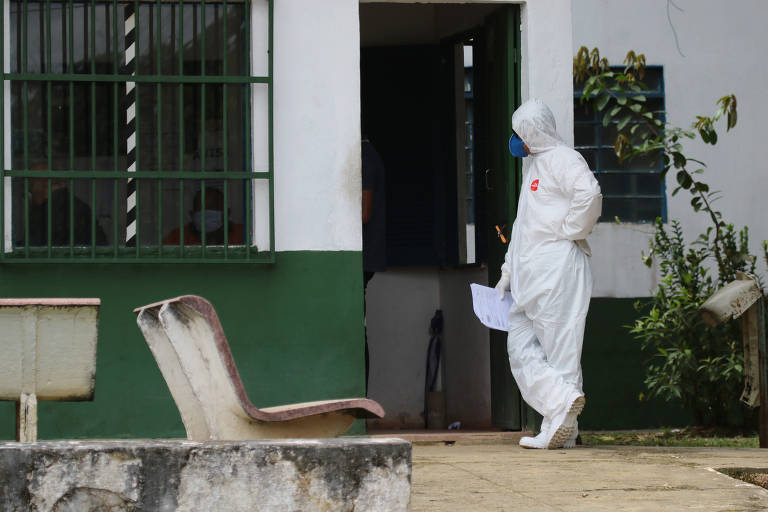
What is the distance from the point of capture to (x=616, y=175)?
1003cm

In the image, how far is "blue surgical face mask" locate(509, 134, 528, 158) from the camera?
7.36 meters

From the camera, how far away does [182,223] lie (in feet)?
24.2

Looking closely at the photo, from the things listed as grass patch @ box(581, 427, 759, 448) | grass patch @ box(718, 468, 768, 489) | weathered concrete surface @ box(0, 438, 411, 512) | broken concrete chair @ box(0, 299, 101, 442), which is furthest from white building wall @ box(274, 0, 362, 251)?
weathered concrete surface @ box(0, 438, 411, 512)

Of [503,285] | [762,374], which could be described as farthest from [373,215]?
[762,374]

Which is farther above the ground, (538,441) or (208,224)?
(208,224)

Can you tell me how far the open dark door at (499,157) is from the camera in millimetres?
7797

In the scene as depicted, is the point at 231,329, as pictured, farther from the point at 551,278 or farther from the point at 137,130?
the point at 551,278

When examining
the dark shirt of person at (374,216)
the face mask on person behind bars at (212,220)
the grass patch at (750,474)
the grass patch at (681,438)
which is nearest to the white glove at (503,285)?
the grass patch at (681,438)

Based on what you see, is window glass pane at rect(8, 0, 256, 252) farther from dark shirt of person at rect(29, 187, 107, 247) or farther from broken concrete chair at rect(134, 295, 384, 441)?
broken concrete chair at rect(134, 295, 384, 441)

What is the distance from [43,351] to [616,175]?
634 cm

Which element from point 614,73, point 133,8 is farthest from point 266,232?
point 614,73

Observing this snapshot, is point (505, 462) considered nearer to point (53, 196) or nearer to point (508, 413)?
point (508, 413)

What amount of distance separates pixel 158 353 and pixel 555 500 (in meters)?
1.57

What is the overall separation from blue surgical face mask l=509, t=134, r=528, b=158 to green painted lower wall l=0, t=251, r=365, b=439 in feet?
3.47
